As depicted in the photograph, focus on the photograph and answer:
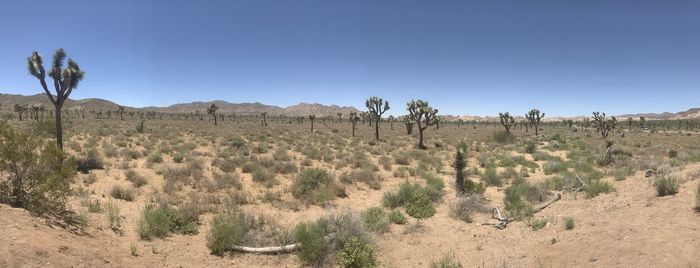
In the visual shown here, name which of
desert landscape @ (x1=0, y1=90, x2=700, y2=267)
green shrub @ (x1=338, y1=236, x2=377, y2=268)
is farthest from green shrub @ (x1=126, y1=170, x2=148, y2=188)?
green shrub @ (x1=338, y1=236, x2=377, y2=268)

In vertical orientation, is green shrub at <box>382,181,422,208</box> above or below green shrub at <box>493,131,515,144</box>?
below

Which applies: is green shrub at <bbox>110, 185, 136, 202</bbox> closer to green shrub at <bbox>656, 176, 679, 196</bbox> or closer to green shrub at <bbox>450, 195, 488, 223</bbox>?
green shrub at <bbox>450, 195, 488, 223</bbox>

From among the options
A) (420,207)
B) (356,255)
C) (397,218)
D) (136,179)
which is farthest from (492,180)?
(136,179)

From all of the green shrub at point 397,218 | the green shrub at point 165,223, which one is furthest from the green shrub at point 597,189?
the green shrub at point 165,223

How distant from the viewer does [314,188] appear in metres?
14.9

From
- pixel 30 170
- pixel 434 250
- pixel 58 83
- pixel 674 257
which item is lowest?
pixel 434 250

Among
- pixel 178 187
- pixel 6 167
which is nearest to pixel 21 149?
pixel 6 167

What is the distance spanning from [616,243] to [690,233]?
3.80 ft

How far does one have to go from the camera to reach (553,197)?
511 inches

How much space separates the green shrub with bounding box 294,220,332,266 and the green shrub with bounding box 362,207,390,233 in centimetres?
162

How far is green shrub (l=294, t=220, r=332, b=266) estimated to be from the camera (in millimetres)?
8352

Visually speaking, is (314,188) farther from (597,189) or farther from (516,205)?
(597,189)

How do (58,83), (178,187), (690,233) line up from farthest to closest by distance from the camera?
1. (58,83)
2. (178,187)
3. (690,233)

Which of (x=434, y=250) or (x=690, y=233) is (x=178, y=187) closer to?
(x=434, y=250)
